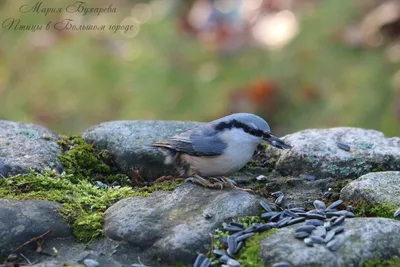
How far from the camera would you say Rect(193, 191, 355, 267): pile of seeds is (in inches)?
95.7

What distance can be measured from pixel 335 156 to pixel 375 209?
635mm

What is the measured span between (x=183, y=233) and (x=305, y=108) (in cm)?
319

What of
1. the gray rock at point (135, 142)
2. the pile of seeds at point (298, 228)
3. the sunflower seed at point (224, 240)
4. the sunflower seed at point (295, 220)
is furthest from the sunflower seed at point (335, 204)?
the gray rock at point (135, 142)

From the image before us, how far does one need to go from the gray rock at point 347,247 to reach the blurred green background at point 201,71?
254 centimetres

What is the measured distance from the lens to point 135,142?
349cm

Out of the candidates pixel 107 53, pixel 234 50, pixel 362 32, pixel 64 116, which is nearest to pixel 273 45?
pixel 234 50

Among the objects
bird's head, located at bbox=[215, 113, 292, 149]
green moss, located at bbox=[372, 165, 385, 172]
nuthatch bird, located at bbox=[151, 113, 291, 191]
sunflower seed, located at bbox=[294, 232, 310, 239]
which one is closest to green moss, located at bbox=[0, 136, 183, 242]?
nuthatch bird, located at bbox=[151, 113, 291, 191]

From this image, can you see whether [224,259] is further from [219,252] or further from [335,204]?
[335,204]

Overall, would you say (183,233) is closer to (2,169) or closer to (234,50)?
(2,169)

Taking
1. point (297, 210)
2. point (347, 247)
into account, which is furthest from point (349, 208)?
point (347, 247)

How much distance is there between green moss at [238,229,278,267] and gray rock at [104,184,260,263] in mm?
139

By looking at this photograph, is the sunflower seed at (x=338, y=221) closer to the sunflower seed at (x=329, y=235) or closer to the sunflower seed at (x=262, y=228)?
the sunflower seed at (x=329, y=235)

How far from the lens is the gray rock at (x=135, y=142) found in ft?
11.3

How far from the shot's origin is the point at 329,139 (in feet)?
11.7
